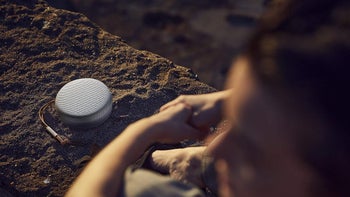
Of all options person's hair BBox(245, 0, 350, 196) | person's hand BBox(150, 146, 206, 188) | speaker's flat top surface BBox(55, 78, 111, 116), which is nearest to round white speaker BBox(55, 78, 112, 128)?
speaker's flat top surface BBox(55, 78, 111, 116)

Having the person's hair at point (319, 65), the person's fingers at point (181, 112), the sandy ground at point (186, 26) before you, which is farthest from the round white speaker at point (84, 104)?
the sandy ground at point (186, 26)

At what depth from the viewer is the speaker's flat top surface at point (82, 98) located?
6.23 ft

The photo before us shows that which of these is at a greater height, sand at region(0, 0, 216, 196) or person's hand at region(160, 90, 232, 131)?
person's hand at region(160, 90, 232, 131)

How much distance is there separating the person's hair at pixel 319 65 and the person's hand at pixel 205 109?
502mm

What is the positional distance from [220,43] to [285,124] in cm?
250

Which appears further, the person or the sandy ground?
the sandy ground

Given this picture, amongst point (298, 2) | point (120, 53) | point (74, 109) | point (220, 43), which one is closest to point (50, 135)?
point (74, 109)

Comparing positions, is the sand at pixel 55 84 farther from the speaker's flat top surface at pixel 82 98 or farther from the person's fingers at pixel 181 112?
the person's fingers at pixel 181 112

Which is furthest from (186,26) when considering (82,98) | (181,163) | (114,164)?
(114,164)

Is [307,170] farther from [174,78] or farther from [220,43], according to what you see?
[220,43]

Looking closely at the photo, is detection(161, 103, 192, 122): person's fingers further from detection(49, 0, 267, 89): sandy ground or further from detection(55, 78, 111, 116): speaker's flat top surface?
detection(49, 0, 267, 89): sandy ground

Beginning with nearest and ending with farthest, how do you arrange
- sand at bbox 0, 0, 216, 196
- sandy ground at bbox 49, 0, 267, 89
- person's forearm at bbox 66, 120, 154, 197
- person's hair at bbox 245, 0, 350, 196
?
person's hair at bbox 245, 0, 350, 196, person's forearm at bbox 66, 120, 154, 197, sand at bbox 0, 0, 216, 196, sandy ground at bbox 49, 0, 267, 89

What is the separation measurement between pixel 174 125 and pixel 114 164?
0.18m

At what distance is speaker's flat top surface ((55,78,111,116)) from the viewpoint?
1900mm
